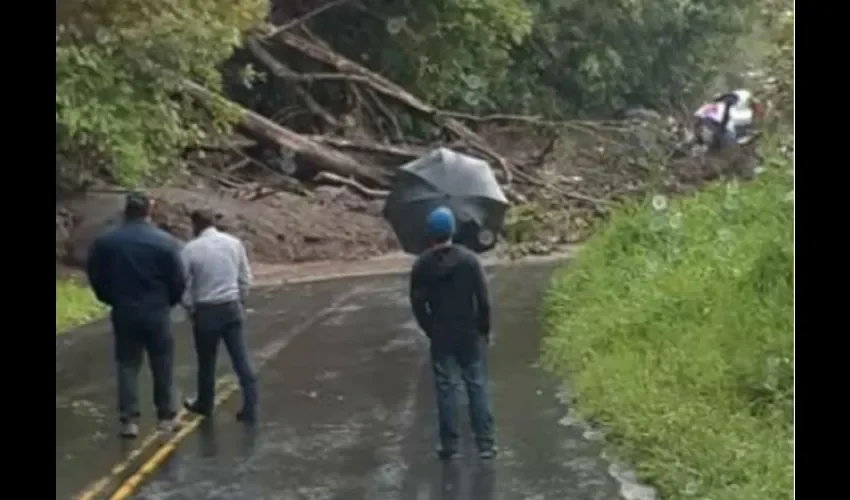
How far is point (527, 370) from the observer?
1416 cm

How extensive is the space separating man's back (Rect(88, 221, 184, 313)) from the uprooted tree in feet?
23.1

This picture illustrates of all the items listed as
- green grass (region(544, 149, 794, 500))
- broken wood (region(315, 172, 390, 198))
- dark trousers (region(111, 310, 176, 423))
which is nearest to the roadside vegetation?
green grass (region(544, 149, 794, 500))

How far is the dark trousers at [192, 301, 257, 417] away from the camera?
11.4m

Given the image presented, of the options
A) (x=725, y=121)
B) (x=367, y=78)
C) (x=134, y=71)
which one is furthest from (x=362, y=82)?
(x=134, y=71)

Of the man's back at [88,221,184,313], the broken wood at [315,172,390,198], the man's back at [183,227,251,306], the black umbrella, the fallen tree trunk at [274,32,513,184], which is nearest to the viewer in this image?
the man's back at [88,221,184,313]

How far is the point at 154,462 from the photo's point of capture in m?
10.5

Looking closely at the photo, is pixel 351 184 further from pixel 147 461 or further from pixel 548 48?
pixel 147 461

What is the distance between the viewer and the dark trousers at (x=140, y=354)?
11086mm

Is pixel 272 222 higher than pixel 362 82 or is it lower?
lower

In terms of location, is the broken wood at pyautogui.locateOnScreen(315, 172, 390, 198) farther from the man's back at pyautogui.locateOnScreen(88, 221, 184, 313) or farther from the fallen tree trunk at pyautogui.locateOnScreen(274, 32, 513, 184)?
the man's back at pyautogui.locateOnScreen(88, 221, 184, 313)

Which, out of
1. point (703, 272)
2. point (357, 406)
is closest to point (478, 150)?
point (703, 272)

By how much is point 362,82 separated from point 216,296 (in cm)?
2058
